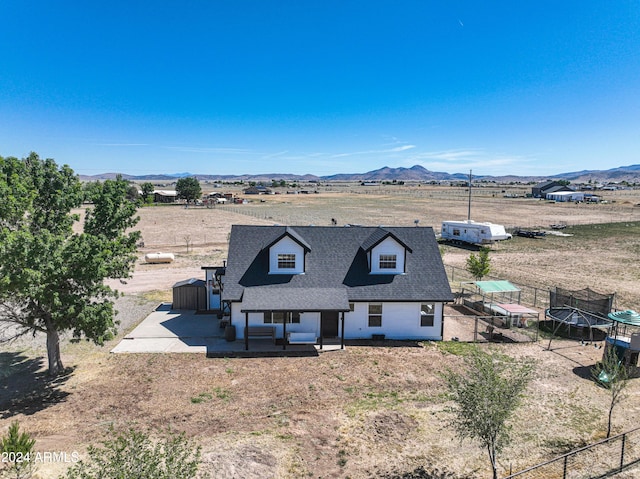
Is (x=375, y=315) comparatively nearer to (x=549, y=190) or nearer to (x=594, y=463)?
(x=594, y=463)

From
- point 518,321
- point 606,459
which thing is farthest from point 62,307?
point 518,321

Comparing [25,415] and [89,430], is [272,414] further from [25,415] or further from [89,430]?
[25,415]

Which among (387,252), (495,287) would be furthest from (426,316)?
(495,287)

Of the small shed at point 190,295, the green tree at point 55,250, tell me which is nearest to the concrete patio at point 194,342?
the small shed at point 190,295

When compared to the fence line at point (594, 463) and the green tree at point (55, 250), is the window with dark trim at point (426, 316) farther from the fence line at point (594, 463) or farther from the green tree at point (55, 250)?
the green tree at point (55, 250)

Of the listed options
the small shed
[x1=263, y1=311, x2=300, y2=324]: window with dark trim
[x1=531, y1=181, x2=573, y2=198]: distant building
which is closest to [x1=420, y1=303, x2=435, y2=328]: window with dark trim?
[x1=263, y1=311, x2=300, y2=324]: window with dark trim

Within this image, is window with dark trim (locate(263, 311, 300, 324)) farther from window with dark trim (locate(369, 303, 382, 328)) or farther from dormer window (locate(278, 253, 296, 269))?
window with dark trim (locate(369, 303, 382, 328))
